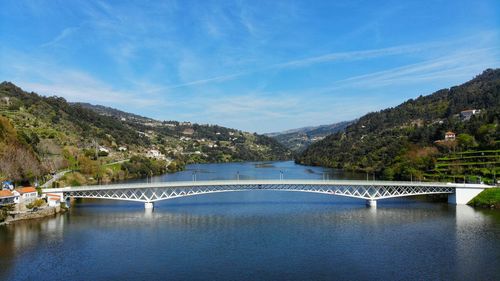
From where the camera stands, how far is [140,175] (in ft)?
359

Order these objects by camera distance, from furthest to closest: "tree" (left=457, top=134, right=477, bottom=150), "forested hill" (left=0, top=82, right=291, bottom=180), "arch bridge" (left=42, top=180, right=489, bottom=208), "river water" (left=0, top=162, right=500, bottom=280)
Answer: "tree" (left=457, top=134, right=477, bottom=150) → "forested hill" (left=0, top=82, right=291, bottom=180) → "arch bridge" (left=42, top=180, right=489, bottom=208) → "river water" (left=0, top=162, right=500, bottom=280)

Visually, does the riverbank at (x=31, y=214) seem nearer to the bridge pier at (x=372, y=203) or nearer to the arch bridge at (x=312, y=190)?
the arch bridge at (x=312, y=190)

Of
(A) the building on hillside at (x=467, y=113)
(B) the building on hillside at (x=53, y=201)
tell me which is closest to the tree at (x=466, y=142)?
(A) the building on hillside at (x=467, y=113)

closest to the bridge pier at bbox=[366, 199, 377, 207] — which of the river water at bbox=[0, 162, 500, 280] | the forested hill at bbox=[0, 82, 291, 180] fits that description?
the river water at bbox=[0, 162, 500, 280]

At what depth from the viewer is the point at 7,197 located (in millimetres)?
49844

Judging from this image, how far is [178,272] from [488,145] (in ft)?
218

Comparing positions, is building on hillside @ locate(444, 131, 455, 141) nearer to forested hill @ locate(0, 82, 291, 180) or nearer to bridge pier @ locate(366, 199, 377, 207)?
bridge pier @ locate(366, 199, 377, 207)

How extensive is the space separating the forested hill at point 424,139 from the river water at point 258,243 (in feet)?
76.5

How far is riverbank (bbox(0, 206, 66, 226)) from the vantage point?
48.8 meters

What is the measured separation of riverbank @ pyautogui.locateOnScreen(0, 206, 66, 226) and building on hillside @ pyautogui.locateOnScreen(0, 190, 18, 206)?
164cm

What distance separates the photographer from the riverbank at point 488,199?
54.6 meters

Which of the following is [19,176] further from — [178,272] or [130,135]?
[130,135]

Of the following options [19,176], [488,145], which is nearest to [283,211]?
[19,176]

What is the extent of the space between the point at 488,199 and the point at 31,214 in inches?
2193
